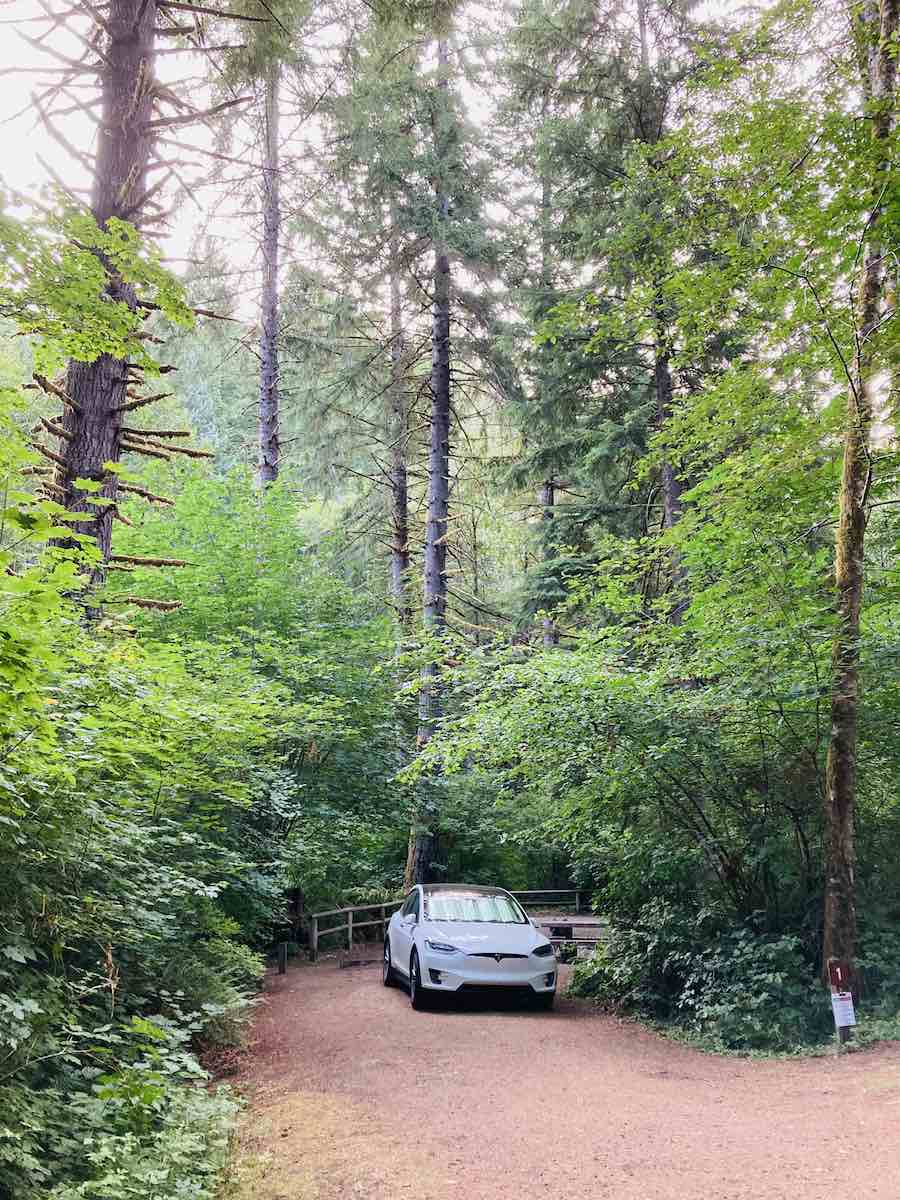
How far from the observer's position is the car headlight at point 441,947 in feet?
31.0

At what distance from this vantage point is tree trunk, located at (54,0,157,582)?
7.48 meters

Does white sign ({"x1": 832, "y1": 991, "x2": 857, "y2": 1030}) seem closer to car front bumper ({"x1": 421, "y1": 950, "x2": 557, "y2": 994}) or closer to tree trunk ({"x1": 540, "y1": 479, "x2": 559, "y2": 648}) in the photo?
car front bumper ({"x1": 421, "y1": 950, "x2": 557, "y2": 994})

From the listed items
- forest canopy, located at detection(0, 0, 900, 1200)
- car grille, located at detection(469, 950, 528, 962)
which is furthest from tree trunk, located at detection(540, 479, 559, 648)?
car grille, located at detection(469, 950, 528, 962)

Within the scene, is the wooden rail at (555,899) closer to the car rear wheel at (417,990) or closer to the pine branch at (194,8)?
the car rear wheel at (417,990)

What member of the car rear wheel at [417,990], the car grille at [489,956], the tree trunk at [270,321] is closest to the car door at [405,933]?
the car rear wheel at [417,990]

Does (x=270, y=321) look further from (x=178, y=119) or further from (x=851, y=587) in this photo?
(x=851, y=587)

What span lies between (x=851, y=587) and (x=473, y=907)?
20.2 ft

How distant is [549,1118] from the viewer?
5648 mm

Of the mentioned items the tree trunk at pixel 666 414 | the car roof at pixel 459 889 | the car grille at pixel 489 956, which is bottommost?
the car grille at pixel 489 956

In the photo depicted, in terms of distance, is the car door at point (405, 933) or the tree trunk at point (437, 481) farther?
the tree trunk at point (437, 481)

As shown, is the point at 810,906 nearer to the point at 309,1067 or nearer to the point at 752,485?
the point at 752,485

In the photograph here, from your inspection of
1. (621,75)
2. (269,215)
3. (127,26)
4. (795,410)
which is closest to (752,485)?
(795,410)

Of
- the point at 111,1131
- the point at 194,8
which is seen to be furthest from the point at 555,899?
the point at 194,8

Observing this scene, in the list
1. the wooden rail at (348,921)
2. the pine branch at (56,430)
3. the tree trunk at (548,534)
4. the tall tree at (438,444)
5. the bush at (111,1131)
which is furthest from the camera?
the tree trunk at (548,534)
